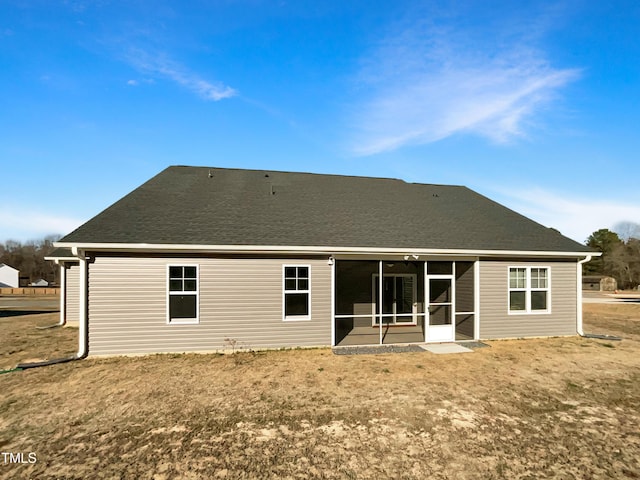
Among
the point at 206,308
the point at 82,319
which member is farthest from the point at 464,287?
the point at 82,319

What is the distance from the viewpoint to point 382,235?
12.0m

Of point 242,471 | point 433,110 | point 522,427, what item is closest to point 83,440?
point 242,471

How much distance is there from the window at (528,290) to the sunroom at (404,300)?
1.55 m

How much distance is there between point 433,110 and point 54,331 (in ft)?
58.5

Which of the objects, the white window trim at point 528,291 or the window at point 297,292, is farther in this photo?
the white window trim at point 528,291

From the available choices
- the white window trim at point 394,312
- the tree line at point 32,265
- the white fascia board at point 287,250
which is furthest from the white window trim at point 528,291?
the tree line at point 32,265

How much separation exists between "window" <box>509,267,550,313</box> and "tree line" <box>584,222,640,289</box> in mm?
53919

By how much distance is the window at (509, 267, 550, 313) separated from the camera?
12.5m

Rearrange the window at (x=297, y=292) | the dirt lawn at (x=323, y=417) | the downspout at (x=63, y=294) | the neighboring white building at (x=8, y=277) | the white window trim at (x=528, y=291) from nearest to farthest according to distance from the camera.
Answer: the dirt lawn at (x=323, y=417) → the window at (x=297, y=292) → the white window trim at (x=528, y=291) → the downspout at (x=63, y=294) → the neighboring white building at (x=8, y=277)

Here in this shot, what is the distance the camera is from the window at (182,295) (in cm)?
1025

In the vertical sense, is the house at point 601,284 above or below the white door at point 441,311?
below

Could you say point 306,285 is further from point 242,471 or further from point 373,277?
point 242,471

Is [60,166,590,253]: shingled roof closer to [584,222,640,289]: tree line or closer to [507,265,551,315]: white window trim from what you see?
[507,265,551,315]: white window trim

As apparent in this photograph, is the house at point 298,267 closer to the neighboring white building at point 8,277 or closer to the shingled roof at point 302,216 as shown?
the shingled roof at point 302,216
